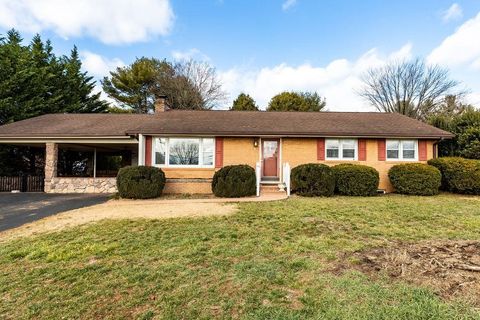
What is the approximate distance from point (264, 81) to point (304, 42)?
11.8 metres

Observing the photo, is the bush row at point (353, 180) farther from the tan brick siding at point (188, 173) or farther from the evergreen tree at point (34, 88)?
the evergreen tree at point (34, 88)

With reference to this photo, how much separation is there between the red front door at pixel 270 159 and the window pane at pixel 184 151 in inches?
128

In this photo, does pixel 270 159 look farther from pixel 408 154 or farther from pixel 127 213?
pixel 127 213

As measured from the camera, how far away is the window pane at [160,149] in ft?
40.2

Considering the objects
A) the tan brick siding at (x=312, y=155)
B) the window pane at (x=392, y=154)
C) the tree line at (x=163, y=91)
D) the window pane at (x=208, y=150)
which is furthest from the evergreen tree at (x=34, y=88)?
the window pane at (x=392, y=154)

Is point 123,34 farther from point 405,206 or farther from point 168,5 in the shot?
point 405,206

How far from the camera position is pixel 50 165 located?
44.0 feet

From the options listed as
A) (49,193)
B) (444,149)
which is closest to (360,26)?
(444,149)

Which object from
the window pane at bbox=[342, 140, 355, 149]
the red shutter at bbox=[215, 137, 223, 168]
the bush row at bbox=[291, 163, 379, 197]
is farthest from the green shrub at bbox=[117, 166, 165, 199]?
the window pane at bbox=[342, 140, 355, 149]

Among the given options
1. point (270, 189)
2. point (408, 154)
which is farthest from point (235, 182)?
point (408, 154)

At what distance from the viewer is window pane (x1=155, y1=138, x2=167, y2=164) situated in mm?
12250

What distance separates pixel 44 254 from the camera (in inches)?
171

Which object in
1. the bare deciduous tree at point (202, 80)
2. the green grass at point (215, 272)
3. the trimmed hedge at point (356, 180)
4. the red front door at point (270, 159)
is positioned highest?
the bare deciduous tree at point (202, 80)

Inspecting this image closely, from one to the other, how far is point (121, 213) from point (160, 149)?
4996mm
